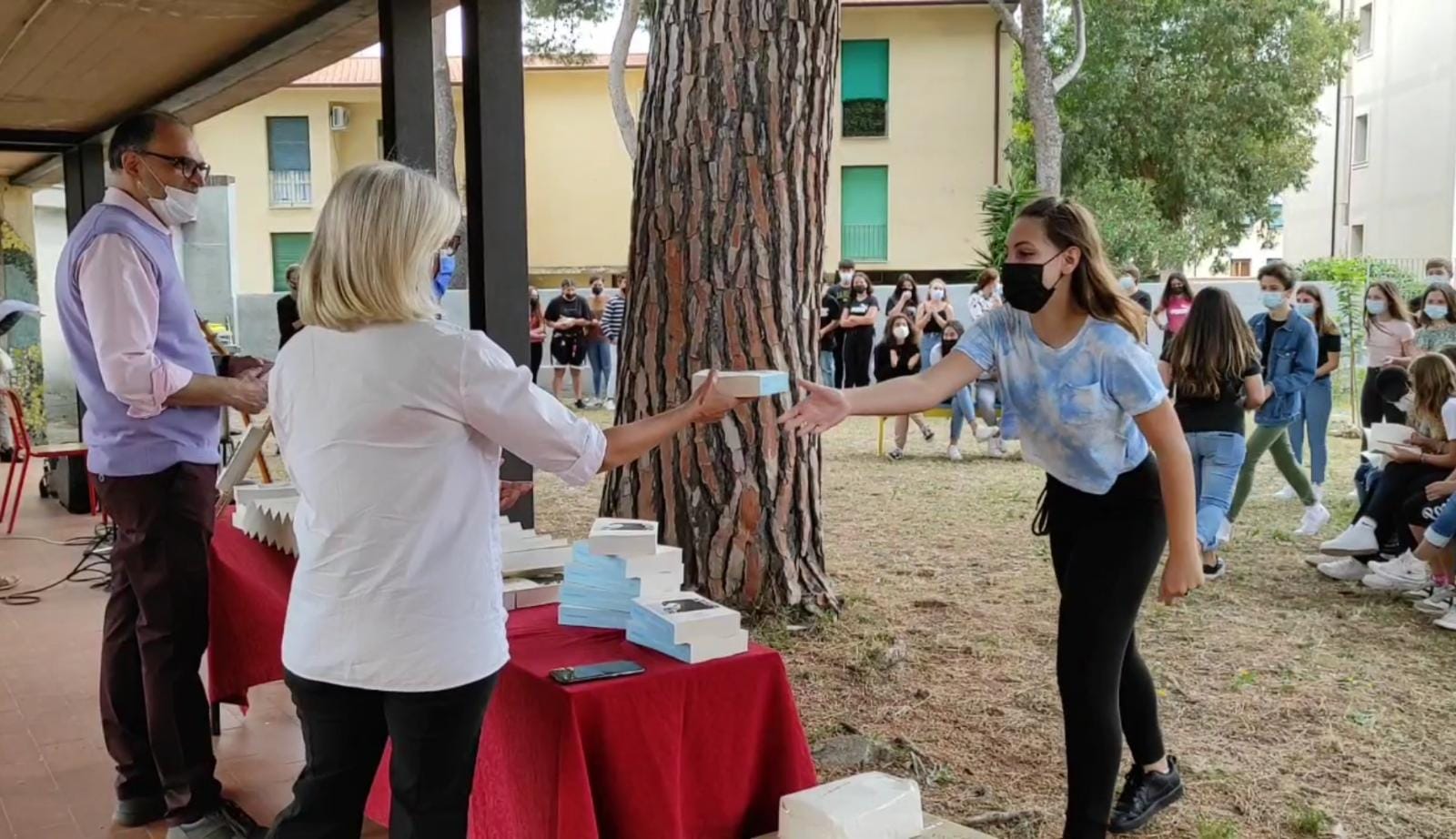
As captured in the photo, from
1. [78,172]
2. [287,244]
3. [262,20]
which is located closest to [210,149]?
[287,244]

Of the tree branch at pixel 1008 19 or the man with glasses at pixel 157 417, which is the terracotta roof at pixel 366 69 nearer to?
the tree branch at pixel 1008 19

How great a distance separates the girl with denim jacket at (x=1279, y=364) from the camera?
7.46m

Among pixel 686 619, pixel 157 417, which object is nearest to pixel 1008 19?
pixel 157 417

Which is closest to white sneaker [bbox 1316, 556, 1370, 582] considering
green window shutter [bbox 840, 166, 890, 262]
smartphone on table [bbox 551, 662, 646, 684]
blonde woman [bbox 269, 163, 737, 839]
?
smartphone on table [bbox 551, 662, 646, 684]

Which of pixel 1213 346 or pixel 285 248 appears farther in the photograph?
pixel 285 248

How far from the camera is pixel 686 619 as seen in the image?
2490 millimetres

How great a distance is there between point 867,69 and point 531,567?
25.8m

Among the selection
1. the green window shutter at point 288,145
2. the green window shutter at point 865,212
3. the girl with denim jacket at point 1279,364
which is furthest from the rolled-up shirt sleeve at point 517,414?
the green window shutter at point 288,145

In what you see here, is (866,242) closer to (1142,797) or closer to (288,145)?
(288,145)

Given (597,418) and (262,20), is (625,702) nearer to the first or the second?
(262,20)

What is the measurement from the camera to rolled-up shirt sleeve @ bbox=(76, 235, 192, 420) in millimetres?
3010

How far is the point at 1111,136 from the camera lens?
2714cm

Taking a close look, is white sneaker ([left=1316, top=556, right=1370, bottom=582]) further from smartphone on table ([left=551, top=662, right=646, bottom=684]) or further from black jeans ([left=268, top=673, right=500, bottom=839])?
black jeans ([left=268, top=673, right=500, bottom=839])

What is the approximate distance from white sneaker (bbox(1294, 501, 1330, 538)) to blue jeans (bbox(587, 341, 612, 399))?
33.0 ft
